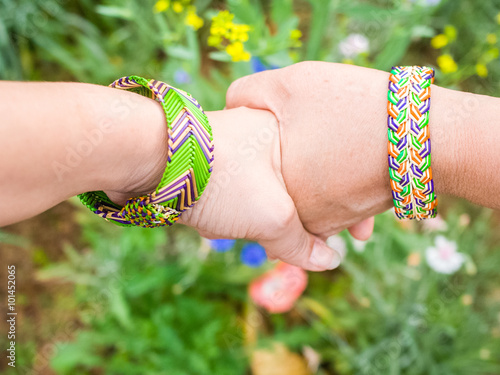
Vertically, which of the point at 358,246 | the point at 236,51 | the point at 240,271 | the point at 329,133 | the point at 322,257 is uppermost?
the point at 236,51

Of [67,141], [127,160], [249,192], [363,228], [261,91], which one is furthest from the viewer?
[363,228]

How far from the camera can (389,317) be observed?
136 centimetres

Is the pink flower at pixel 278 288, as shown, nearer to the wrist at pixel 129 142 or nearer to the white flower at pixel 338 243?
the white flower at pixel 338 243

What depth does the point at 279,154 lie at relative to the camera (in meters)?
0.96

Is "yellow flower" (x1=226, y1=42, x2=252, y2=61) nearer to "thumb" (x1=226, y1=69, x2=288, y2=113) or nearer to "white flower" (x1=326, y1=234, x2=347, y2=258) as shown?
"thumb" (x1=226, y1=69, x2=288, y2=113)

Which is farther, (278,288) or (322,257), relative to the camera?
Result: (278,288)

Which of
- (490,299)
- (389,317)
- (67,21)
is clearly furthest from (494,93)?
(67,21)

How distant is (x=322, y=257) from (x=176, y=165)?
47 centimetres

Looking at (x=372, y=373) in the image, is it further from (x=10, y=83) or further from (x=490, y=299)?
(x=10, y=83)

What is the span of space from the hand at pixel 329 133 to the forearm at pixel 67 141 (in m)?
0.32

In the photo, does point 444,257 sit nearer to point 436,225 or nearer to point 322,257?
point 436,225

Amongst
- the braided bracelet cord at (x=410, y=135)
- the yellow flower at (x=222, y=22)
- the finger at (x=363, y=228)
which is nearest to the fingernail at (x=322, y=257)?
the finger at (x=363, y=228)

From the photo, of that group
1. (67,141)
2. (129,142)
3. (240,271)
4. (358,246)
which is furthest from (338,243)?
(67,141)

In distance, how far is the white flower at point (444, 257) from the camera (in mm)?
1312
